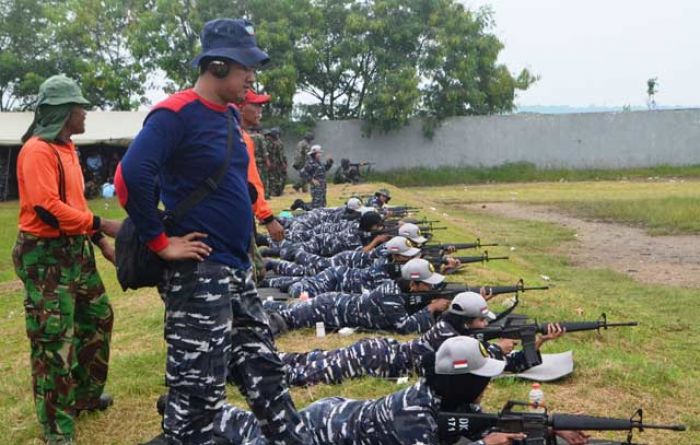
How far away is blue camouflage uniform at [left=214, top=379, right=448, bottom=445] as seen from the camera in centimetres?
370

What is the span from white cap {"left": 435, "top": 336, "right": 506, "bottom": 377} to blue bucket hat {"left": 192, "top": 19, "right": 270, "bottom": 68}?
1.51 m

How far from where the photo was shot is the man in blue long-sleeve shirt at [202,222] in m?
3.08

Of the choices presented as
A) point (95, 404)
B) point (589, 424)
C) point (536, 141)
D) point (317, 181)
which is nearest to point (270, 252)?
point (95, 404)

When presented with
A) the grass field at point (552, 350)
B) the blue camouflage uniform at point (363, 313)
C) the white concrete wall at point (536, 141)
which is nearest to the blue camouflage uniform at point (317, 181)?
the grass field at point (552, 350)

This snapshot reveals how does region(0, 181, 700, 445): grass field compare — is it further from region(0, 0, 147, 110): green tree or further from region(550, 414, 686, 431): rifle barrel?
region(0, 0, 147, 110): green tree

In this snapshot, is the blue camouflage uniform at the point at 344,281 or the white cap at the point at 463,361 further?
the blue camouflage uniform at the point at 344,281

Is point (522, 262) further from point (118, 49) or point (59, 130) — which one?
point (118, 49)

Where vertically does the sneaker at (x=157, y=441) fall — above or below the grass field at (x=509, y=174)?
below

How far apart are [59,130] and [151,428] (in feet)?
5.78

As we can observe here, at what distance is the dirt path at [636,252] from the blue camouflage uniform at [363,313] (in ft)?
17.7

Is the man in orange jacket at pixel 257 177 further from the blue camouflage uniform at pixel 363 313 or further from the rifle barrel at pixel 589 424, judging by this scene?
the rifle barrel at pixel 589 424

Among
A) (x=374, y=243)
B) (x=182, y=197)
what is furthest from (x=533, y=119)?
(x=182, y=197)

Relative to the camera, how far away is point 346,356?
5.18 metres

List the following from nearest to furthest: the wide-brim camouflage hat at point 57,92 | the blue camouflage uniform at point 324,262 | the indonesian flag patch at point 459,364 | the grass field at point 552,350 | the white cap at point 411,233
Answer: the indonesian flag patch at point 459,364, the wide-brim camouflage hat at point 57,92, the grass field at point 552,350, the blue camouflage uniform at point 324,262, the white cap at point 411,233
